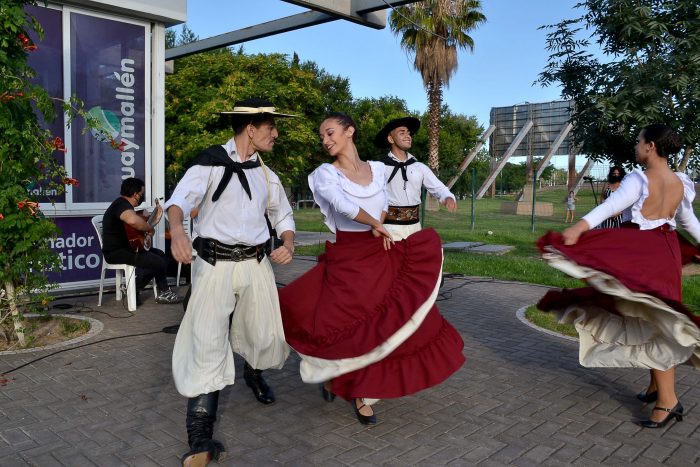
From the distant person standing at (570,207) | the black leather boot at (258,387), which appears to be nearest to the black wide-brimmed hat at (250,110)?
A: the black leather boot at (258,387)

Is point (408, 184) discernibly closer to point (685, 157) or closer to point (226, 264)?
point (226, 264)

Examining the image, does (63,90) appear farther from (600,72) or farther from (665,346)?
(665,346)

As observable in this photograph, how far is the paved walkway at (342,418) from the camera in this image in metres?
3.60

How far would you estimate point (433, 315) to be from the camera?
4082mm

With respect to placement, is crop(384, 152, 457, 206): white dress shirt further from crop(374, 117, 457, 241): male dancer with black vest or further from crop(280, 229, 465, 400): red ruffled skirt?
crop(280, 229, 465, 400): red ruffled skirt

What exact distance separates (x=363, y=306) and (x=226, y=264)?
88cm

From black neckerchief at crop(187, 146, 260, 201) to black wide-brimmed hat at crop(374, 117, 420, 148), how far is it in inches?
106

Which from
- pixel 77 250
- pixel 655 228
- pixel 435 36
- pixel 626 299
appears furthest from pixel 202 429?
pixel 435 36

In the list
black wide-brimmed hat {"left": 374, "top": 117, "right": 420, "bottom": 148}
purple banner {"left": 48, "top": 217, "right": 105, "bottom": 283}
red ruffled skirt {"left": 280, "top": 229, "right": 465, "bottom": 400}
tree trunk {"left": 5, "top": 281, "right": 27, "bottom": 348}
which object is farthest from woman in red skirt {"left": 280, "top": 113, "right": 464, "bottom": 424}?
purple banner {"left": 48, "top": 217, "right": 105, "bottom": 283}

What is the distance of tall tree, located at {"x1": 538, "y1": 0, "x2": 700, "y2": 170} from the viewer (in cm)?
699

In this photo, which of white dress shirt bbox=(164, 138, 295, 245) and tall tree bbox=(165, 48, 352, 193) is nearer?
white dress shirt bbox=(164, 138, 295, 245)

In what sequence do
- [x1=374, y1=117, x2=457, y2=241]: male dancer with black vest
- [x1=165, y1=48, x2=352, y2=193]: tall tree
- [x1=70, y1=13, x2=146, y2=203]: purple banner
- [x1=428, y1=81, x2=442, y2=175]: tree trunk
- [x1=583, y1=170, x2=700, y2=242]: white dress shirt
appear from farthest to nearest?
[x1=428, y1=81, x2=442, y2=175]: tree trunk
[x1=165, y1=48, x2=352, y2=193]: tall tree
[x1=70, y1=13, x2=146, y2=203]: purple banner
[x1=374, y1=117, x2=457, y2=241]: male dancer with black vest
[x1=583, y1=170, x2=700, y2=242]: white dress shirt

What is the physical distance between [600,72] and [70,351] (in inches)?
277

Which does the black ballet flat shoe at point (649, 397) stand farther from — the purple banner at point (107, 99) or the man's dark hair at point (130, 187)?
the purple banner at point (107, 99)
